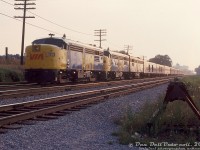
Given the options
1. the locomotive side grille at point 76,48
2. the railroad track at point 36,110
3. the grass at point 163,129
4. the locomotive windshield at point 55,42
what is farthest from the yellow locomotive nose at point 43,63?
the grass at point 163,129

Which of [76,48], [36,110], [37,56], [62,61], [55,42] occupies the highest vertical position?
[55,42]

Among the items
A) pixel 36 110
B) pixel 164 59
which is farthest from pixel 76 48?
pixel 164 59

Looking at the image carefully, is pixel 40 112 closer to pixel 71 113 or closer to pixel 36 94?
pixel 71 113

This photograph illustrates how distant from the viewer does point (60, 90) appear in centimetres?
1806

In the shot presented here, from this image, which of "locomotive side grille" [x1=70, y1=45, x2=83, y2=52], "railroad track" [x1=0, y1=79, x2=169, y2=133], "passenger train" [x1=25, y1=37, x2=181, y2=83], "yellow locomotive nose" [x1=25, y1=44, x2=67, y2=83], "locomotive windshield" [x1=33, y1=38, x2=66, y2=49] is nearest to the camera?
"railroad track" [x1=0, y1=79, x2=169, y2=133]

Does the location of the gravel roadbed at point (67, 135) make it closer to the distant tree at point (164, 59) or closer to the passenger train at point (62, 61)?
the passenger train at point (62, 61)

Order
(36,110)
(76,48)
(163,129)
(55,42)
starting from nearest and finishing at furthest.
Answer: (163,129) → (36,110) → (55,42) → (76,48)

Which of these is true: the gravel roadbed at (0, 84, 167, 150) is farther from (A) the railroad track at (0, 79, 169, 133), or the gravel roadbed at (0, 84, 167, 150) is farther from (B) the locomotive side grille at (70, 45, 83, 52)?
(B) the locomotive side grille at (70, 45, 83, 52)

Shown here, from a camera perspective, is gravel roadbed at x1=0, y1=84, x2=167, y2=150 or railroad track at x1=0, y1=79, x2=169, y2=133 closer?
gravel roadbed at x1=0, y1=84, x2=167, y2=150

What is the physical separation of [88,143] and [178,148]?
1.69 meters

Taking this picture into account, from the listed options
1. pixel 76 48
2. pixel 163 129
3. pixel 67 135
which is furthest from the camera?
pixel 76 48

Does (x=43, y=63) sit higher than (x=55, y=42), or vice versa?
(x=55, y=42)

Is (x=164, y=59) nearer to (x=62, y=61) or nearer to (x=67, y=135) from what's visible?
(x=62, y=61)

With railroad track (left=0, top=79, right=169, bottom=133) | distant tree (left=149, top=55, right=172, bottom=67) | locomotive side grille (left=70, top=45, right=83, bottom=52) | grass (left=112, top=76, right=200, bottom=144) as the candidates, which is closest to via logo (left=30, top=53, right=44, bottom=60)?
locomotive side grille (left=70, top=45, right=83, bottom=52)
